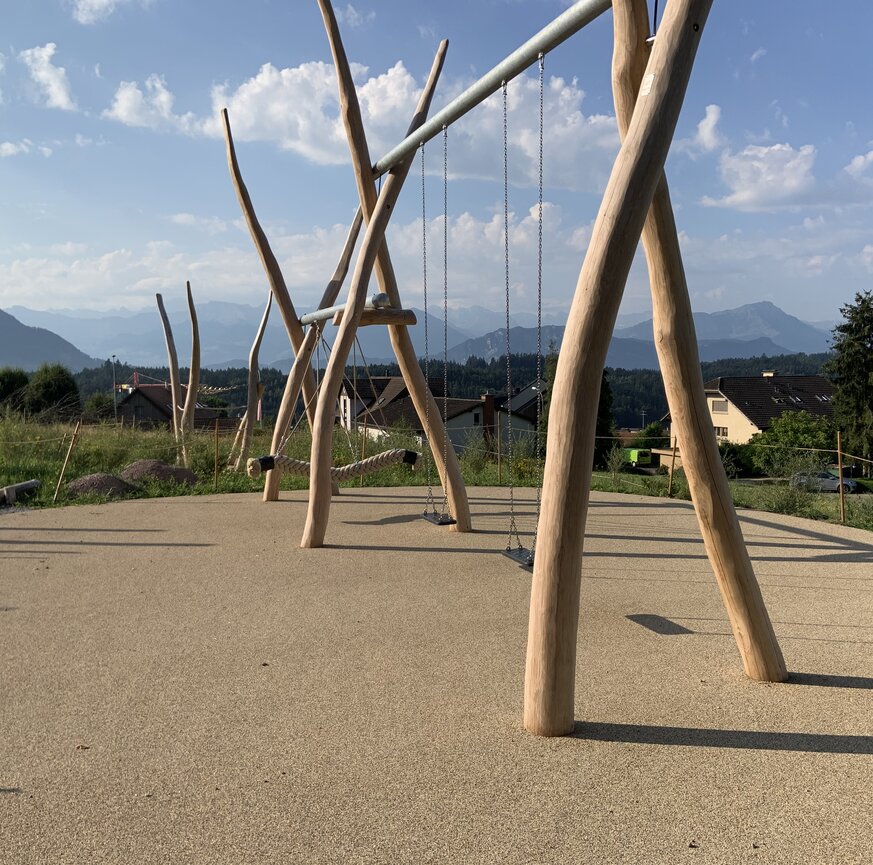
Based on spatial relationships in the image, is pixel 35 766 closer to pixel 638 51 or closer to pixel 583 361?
pixel 583 361

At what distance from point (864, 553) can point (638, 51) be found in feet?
17.1

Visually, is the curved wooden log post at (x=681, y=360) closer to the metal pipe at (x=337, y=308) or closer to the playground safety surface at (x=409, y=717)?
the playground safety surface at (x=409, y=717)

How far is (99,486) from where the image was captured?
10.4 m

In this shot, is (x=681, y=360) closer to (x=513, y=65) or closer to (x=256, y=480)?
(x=513, y=65)

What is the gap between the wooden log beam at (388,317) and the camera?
747cm

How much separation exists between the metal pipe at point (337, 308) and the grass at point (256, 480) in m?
2.14

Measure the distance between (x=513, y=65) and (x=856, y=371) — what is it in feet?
105

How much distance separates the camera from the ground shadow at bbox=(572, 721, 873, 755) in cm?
325

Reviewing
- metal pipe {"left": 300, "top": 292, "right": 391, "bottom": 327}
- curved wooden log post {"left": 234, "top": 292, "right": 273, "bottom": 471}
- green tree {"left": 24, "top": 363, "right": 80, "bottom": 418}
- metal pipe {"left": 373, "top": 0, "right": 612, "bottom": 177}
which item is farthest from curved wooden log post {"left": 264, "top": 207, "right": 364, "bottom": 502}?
green tree {"left": 24, "top": 363, "right": 80, "bottom": 418}

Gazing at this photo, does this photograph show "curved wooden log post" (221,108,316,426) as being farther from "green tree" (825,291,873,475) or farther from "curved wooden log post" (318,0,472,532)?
"green tree" (825,291,873,475)

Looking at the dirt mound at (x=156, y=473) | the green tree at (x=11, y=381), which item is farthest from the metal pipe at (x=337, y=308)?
the green tree at (x=11, y=381)

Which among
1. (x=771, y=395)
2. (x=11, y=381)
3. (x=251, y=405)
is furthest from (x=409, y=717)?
(x=771, y=395)

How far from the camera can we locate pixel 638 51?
370cm

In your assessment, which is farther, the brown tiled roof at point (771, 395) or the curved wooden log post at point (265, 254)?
the brown tiled roof at point (771, 395)
